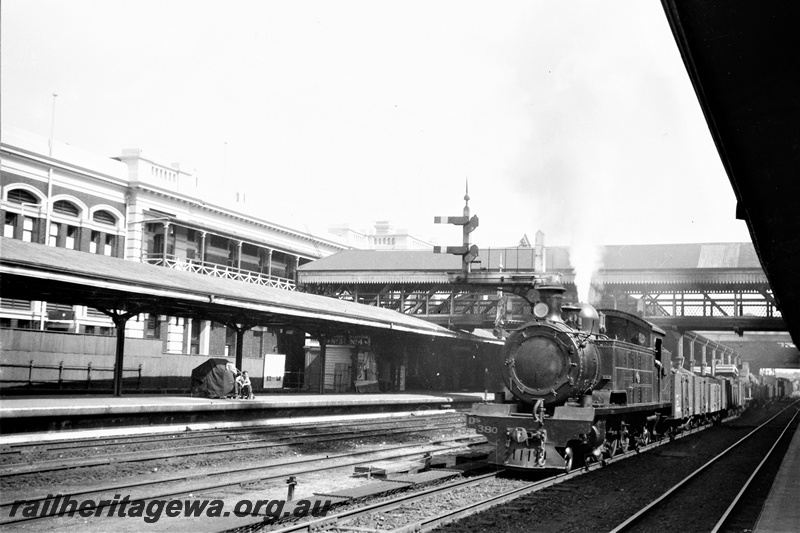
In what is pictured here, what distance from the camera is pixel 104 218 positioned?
33.2 metres

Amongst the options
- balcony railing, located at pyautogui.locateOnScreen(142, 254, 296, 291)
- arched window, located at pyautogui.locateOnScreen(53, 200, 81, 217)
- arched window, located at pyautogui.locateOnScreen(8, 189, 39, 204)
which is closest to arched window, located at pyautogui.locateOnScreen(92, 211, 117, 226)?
arched window, located at pyautogui.locateOnScreen(53, 200, 81, 217)

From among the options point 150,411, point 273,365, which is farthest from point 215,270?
point 150,411

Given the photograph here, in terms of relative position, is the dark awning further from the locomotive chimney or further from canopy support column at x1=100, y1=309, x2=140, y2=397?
canopy support column at x1=100, y1=309, x2=140, y2=397

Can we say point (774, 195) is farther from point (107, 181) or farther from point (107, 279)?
point (107, 181)

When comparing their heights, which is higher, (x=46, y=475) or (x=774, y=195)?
(x=774, y=195)

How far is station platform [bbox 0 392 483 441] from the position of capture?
14.5 meters

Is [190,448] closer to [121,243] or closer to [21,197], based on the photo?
[21,197]

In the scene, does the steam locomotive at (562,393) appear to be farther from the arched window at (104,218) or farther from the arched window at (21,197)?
the arched window at (104,218)

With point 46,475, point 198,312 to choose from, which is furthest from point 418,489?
point 198,312

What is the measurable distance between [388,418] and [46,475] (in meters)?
14.8

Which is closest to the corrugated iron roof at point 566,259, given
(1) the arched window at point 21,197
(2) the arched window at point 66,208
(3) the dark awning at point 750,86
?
(2) the arched window at point 66,208

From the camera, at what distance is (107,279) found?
15414mm

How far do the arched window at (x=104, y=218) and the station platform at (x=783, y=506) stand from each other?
2884 centimetres

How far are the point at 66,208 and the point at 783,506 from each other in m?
29.5
